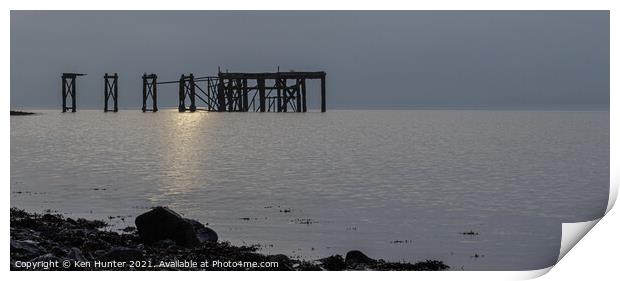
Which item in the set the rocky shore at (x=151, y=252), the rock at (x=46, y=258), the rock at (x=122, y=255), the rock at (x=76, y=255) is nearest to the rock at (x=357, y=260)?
the rocky shore at (x=151, y=252)

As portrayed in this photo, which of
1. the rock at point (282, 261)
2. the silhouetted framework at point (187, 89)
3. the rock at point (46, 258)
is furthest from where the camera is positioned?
the silhouetted framework at point (187, 89)

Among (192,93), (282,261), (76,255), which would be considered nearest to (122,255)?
(76,255)

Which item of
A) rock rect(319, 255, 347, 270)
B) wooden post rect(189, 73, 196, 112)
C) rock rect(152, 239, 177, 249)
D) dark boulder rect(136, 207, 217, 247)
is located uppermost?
wooden post rect(189, 73, 196, 112)

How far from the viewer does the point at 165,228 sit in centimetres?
1330

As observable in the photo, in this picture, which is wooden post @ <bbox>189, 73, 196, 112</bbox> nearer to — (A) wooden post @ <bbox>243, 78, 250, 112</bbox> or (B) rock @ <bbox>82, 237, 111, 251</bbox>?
(A) wooden post @ <bbox>243, 78, 250, 112</bbox>

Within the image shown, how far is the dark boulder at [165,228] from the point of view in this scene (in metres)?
13.3

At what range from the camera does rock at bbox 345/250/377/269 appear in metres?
12.7

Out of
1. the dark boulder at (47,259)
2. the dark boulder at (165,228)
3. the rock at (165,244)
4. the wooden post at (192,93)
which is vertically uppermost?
the wooden post at (192,93)

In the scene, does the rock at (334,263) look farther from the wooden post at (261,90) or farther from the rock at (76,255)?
the wooden post at (261,90)

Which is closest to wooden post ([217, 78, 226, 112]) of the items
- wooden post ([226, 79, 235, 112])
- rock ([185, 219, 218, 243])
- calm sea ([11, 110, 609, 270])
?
wooden post ([226, 79, 235, 112])

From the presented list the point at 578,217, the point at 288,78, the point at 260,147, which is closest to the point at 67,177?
the point at 578,217

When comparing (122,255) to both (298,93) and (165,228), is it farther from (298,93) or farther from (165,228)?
(298,93)

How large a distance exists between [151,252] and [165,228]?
593mm
